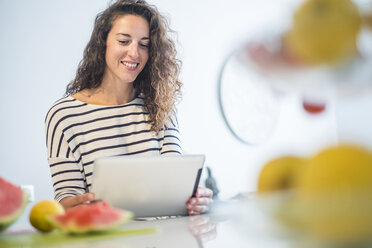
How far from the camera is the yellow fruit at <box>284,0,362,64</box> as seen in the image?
292mm

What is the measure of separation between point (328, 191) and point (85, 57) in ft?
6.89

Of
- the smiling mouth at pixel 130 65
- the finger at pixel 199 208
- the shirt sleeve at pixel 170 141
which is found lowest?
the finger at pixel 199 208

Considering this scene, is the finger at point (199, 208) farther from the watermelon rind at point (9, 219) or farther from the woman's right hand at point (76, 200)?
the watermelon rind at point (9, 219)

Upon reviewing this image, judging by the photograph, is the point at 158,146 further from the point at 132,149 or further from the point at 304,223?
the point at 304,223

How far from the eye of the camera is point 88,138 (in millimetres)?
1950

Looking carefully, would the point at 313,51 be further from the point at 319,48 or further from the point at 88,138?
the point at 88,138

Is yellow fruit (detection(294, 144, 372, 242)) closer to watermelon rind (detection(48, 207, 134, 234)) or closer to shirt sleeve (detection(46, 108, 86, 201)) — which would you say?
watermelon rind (detection(48, 207, 134, 234))

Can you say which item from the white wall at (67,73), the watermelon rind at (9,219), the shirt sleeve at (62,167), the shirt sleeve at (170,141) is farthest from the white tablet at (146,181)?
the white wall at (67,73)

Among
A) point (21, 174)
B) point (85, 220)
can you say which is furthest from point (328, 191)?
point (21, 174)

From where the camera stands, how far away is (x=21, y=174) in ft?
10.2

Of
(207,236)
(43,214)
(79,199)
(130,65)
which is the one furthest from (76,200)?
(207,236)

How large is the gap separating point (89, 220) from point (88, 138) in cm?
124

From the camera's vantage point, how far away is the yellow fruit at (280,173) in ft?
1.14

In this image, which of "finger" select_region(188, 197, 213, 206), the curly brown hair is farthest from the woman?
"finger" select_region(188, 197, 213, 206)
